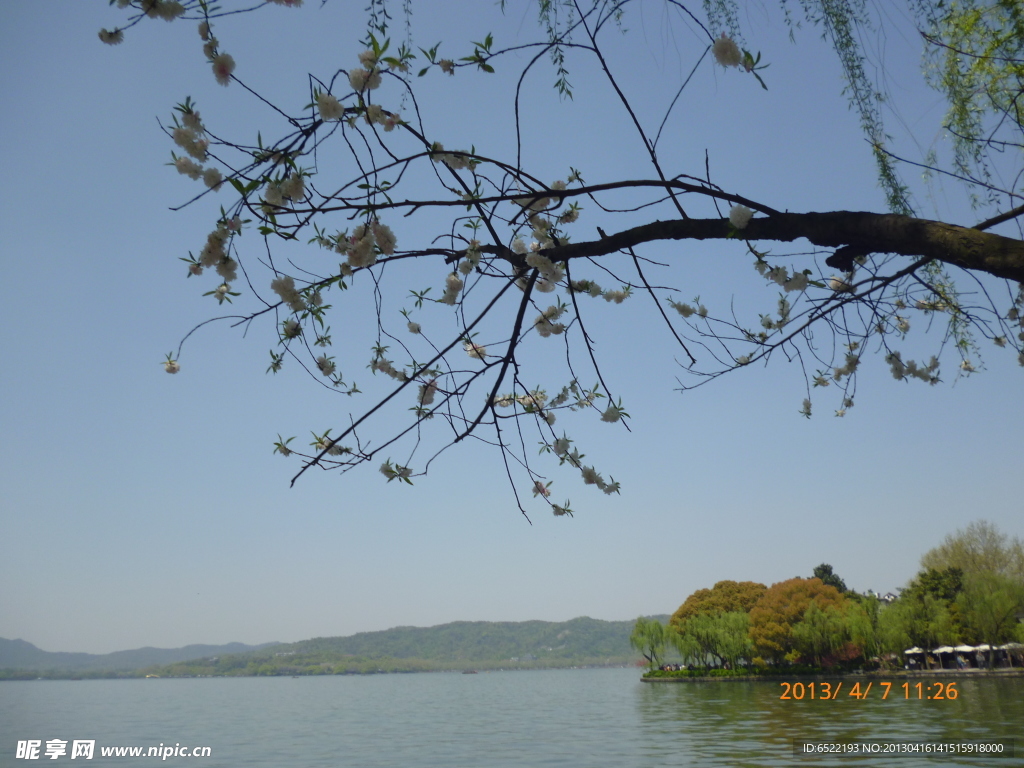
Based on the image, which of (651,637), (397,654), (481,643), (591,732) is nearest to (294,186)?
(591,732)

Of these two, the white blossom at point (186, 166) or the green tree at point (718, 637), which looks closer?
the white blossom at point (186, 166)

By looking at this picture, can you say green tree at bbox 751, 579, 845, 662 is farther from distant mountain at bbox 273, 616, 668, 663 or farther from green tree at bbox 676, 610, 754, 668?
distant mountain at bbox 273, 616, 668, 663

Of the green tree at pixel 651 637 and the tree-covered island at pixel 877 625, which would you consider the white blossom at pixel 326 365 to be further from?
the green tree at pixel 651 637

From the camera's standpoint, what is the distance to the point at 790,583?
3550 centimetres

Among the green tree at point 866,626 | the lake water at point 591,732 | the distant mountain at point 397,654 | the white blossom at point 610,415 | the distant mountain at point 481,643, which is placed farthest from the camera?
the distant mountain at point 481,643

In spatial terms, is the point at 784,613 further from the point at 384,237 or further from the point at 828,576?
the point at 384,237

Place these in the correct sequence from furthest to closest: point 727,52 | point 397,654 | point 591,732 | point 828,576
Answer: point 397,654 < point 828,576 < point 591,732 < point 727,52

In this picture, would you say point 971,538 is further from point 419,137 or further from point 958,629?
point 419,137

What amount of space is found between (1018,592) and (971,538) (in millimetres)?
11116

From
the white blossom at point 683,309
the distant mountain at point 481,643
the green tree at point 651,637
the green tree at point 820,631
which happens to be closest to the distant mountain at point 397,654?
the distant mountain at point 481,643

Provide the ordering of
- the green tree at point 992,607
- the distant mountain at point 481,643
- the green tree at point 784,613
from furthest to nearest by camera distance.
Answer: the distant mountain at point 481,643
the green tree at point 784,613
the green tree at point 992,607

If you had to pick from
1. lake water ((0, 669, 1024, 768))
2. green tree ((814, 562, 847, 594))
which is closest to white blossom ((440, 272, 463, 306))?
lake water ((0, 669, 1024, 768))

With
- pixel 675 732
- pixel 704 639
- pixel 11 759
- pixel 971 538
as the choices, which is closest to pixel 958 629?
pixel 971 538

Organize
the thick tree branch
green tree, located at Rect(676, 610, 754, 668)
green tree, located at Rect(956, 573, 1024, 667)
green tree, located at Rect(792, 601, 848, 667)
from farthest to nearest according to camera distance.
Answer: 1. green tree, located at Rect(676, 610, 754, 668)
2. green tree, located at Rect(792, 601, 848, 667)
3. green tree, located at Rect(956, 573, 1024, 667)
4. the thick tree branch
